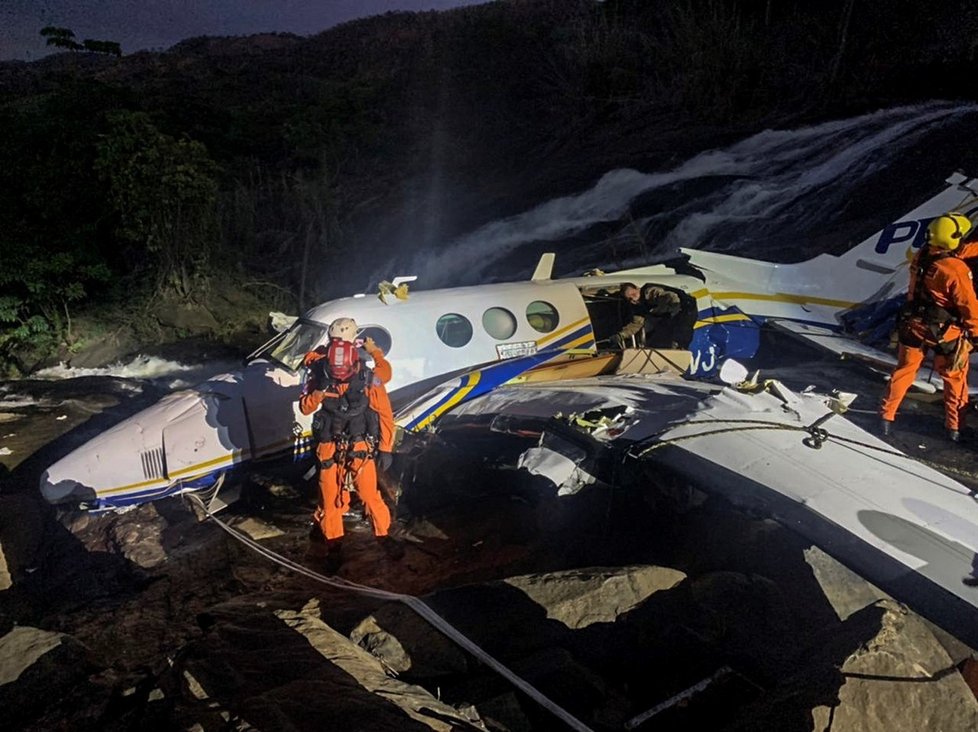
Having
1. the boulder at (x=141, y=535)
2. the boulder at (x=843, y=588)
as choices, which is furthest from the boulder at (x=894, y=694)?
the boulder at (x=141, y=535)

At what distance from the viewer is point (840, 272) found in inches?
456

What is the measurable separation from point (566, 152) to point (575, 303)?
17.1 m

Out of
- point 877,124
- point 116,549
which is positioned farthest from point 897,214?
point 116,549

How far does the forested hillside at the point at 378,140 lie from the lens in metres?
17.8

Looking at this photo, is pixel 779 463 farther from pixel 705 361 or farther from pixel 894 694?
pixel 705 361

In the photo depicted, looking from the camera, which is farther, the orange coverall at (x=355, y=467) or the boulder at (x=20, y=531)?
the boulder at (x=20, y=531)

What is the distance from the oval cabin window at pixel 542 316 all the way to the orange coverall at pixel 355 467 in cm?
315

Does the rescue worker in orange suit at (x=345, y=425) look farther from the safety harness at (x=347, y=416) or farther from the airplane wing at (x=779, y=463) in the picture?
the airplane wing at (x=779, y=463)

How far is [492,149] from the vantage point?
28547 millimetres

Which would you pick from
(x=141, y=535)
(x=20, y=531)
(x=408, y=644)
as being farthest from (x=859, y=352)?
(x=20, y=531)

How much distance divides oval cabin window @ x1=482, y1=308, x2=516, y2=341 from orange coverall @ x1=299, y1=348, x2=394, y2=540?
254 cm

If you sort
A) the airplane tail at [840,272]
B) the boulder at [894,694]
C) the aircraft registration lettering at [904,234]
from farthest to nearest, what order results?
the airplane tail at [840,272] < the aircraft registration lettering at [904,234] < the boulder at [894,694]

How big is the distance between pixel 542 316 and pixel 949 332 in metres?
4.75

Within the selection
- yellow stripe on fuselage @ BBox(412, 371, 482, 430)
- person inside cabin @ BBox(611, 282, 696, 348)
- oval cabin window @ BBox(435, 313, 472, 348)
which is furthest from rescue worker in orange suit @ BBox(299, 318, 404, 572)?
person inside cabin @ BBox(611, 282, 696, 348)
